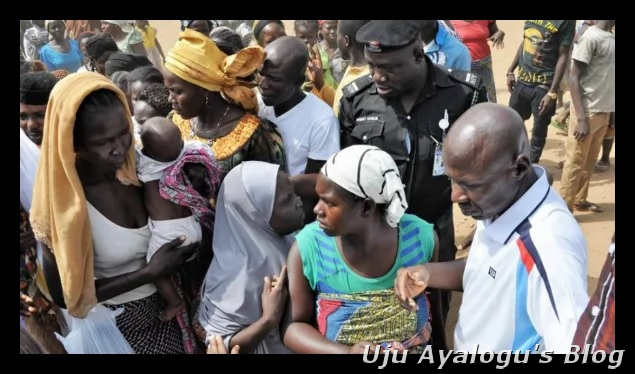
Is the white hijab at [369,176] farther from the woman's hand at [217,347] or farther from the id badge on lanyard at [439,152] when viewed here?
the id badge on lanyard at [439,152]

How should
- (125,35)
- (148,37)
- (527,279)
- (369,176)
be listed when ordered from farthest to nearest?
(148,37) < (125,35) < (369,176) < (527,279)

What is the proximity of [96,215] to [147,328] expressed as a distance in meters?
0.53

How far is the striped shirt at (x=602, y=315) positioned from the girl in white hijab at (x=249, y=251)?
3.84 feet

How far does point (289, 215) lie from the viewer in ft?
8.07

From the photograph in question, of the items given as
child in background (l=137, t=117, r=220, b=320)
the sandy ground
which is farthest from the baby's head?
the sandy ground

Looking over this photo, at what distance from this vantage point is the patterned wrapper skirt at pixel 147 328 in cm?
251

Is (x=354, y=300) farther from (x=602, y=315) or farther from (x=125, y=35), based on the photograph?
(x=125, y=35)

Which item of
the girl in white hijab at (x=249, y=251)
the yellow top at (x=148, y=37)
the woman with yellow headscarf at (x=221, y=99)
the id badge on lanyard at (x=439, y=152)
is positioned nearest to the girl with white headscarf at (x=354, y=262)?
the girl in white hijab at (x=249, y=251)

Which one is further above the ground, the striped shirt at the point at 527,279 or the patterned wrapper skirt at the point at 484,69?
the striped shirt at the point at 527,279

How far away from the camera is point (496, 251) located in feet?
6.72

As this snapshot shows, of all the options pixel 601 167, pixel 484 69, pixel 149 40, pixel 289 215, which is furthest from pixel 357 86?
pixel 149 40

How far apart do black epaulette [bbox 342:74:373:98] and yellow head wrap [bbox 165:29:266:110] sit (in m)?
0.53
